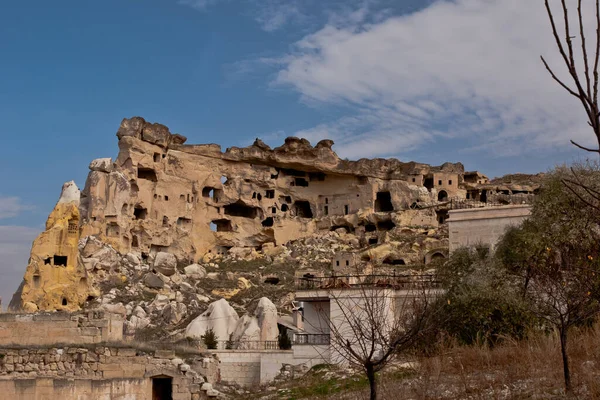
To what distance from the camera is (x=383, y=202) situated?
6197cm

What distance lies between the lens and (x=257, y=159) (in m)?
59.7

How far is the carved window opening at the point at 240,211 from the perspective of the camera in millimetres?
60438

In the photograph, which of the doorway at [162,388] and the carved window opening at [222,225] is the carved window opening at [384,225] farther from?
the doorway at [162,388]

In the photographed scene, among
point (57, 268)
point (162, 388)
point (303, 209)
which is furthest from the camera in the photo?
point (303, 209)

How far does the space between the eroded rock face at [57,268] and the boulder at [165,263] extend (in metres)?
7.64

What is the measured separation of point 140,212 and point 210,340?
94.9ft

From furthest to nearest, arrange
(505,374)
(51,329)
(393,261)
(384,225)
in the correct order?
(384,225), (393,261), (51,329), (505,374)

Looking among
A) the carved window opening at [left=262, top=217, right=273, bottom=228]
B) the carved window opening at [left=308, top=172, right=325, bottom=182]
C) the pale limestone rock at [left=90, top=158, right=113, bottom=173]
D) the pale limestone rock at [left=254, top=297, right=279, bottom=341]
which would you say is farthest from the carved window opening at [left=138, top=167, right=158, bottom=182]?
the pale limestone rock at [left=254, top=297, right=279, bottom=341]

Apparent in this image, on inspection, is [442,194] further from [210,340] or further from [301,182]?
A: [210,340]

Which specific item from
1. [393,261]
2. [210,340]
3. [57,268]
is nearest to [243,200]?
[393,261]

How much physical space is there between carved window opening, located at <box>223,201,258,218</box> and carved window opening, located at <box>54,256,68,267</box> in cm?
2178

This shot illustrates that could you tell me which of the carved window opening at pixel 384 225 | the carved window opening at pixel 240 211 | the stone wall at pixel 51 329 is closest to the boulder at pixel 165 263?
the carved window opening at pixel 240 211

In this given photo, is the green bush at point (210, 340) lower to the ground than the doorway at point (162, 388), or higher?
higher

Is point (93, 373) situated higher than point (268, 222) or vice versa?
point (268, 222)
